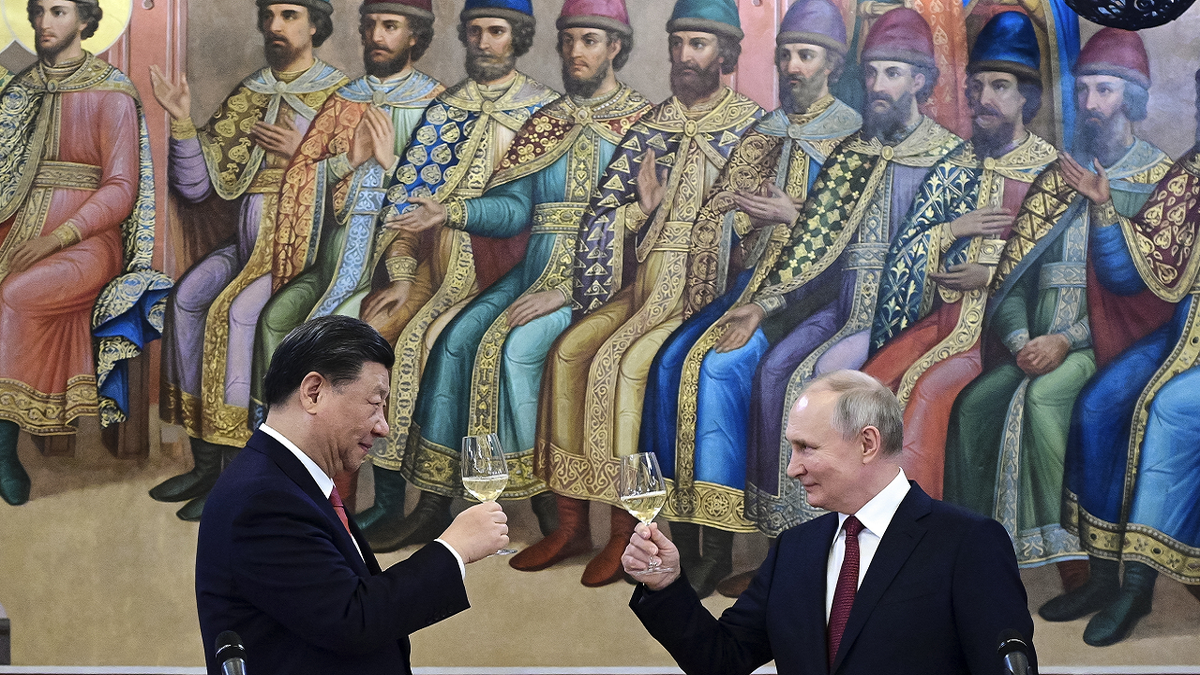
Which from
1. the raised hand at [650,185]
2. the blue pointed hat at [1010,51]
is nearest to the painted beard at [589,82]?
the raised hand at [650,185]

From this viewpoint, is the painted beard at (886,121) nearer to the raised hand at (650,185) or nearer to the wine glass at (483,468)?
the raised hand at (650,185)

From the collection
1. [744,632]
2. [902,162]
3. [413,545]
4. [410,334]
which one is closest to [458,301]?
[410,334]

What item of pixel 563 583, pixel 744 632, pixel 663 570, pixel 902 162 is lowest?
pixel 563 583

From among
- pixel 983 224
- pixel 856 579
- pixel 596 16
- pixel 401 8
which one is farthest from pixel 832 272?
pixel 856 579

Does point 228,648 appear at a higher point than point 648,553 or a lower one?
higher

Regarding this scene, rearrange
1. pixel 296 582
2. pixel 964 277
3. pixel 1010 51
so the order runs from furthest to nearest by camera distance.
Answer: pixel 1010 51
pixel 964 277
pixel 296 582

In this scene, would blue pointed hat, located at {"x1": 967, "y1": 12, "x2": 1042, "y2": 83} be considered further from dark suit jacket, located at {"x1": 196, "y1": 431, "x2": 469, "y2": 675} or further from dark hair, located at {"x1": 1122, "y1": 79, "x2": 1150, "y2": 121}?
dark suit jacket, located at {"x1": 196, "y1": 431, "x2": 469, "y2": 675}

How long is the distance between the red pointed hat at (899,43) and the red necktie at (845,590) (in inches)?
129

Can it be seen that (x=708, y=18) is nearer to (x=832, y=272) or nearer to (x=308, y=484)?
(x=832, y=272)

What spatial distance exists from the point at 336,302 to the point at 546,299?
960mm

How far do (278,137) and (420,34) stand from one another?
817mm

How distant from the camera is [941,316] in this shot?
523 centimetres

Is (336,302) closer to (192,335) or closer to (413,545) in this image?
(192,335)

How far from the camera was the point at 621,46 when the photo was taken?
538 cm
